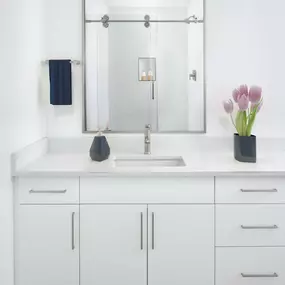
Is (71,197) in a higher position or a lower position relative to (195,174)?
lower

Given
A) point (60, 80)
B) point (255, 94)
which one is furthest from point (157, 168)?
point (60, 80)

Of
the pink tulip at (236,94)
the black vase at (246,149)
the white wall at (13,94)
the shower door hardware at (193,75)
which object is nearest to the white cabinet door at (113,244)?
the white wall at (13,94)

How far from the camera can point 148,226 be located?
1.97 meters

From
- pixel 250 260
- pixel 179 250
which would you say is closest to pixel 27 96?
pixel 179 250

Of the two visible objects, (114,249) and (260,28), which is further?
(260,28)

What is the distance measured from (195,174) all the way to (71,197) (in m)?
0.65

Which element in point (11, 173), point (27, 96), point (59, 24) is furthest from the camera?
point (59, 24)

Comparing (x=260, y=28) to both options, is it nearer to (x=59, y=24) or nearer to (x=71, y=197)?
(x=59, y=24)

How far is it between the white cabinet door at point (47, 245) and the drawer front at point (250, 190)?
2.49ft

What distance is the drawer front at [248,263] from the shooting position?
1985 millimetres

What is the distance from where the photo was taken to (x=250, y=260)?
199 cm

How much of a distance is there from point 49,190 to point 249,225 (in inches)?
41.2

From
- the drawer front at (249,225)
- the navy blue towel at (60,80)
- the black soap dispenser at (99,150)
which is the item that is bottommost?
the drawer front at (249,225)

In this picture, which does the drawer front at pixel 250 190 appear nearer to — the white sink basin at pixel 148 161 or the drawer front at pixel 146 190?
the drawer front at pixel 146 190
